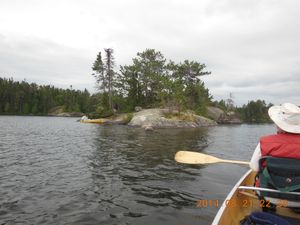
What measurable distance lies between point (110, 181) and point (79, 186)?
1.07 m

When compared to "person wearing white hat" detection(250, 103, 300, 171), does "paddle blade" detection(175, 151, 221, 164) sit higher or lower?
lower

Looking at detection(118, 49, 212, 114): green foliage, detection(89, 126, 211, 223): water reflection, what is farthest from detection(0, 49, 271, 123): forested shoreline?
detection(89, 126, 211, 223): water reflection

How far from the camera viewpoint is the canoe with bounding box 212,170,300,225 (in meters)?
4.21

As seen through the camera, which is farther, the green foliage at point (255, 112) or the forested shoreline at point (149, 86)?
the green foliage at point (255, 112)

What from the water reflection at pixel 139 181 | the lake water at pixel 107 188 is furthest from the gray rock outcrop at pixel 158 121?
the lake water at pixel 107 188

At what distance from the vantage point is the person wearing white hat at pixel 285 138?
378 cm

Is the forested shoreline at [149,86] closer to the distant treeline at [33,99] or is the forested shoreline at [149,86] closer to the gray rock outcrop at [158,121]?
the gray rock outcrop at [158,121]

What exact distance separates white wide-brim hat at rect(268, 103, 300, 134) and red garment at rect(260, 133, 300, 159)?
10 centimetres

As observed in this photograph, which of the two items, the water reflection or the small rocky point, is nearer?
the water reflection

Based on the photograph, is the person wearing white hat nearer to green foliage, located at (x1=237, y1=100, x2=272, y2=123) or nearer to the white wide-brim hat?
the white wide-brim hat

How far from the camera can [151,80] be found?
52406 mm

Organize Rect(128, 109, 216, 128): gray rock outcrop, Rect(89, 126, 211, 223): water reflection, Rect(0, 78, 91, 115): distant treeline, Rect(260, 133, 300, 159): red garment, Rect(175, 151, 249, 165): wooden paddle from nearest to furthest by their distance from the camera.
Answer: Rect(260, 133, 300, 159): red garment → Rect(89, 126, 211, 223): water reflection → Rect(175, 151, 249, 165): wooden paddle → Rect(128, 109, 216, 128): gray rock outcrop → Rect(0, 78, 91, 115): distant treeline

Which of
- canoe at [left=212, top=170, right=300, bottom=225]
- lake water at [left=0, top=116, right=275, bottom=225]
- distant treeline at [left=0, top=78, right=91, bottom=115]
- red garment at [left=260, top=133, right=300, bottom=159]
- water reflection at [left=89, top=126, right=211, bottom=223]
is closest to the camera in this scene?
red garment at [left=260, top=133, right=300, bottom=159]

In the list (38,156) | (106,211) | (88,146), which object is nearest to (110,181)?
(106,211)
